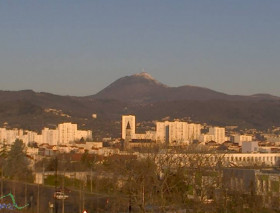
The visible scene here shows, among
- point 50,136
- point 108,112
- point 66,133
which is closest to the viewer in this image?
point 50,136

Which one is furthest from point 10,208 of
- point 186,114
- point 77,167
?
point 186,114

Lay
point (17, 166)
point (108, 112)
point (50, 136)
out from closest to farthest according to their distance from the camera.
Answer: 1. point (17, 166)
2. point (50, 136)
3. point (108, 112)

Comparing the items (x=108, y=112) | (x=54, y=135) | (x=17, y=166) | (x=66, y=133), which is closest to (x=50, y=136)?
(x=54, y=135)

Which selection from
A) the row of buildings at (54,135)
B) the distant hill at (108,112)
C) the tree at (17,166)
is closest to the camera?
the tree at (17,166)

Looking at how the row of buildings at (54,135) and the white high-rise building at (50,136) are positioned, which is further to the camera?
the white high-rise building at (50,136)

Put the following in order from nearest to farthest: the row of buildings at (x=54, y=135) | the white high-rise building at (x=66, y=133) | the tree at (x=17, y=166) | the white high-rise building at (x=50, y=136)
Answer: the tree at (x=17, y=166)
the row of buildings at (x=54, y=135)
the white high-rise building at (x=50, y=136)
the white high-rise building at (x=66, y=133)

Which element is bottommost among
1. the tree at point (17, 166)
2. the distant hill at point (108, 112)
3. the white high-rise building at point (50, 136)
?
the tree at point (17, 166)

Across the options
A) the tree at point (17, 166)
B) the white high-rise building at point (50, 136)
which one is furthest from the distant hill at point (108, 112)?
the tree at point (17, 166)

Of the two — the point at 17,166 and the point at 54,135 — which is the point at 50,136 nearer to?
the point at 54,135

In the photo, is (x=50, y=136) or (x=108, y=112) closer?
(x=50, y=136)

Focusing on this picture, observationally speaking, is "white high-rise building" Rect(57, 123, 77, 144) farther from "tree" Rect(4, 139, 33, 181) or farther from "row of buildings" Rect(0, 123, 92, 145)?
"tree" Rect(4, 139, 33, 181)

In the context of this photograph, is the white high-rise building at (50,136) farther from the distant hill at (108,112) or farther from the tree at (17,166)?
the tree at (17,166)
